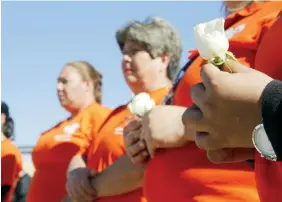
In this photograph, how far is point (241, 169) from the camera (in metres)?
1.50

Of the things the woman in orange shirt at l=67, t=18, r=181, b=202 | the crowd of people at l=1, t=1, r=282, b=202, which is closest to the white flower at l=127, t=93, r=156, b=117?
the crowd of people at l=1, t=1, r=282, b=202

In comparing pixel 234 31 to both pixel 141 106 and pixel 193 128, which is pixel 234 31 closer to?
pixel 141 106

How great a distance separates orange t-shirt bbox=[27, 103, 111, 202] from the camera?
3.59 m

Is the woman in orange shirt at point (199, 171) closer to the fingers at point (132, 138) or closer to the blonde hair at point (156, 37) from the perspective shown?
the fingers at point (132, 138)

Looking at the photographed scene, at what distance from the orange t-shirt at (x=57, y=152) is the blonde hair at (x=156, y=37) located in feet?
3.16

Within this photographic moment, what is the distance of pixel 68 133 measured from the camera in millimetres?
3791

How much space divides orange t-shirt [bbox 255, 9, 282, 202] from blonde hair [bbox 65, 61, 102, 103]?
→ 10.5 feet

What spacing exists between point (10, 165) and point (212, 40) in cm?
390

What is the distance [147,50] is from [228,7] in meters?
0.81

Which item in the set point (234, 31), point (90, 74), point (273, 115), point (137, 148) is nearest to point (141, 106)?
point (137, 148)

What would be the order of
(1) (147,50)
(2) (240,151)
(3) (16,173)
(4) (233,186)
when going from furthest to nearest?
(3) (16,173), (1) (147,50), (4) (233,186), (2) (240,151)

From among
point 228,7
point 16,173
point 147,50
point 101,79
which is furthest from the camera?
point 16,173

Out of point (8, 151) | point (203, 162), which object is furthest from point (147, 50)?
point (8, 151)

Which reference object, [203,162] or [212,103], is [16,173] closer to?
[203,162]
